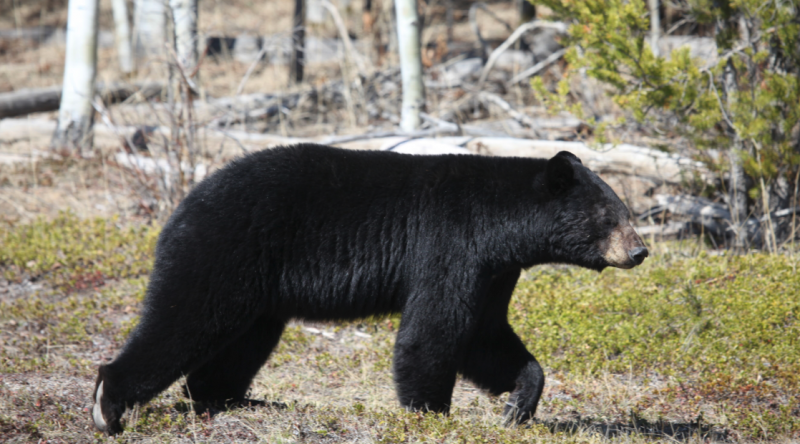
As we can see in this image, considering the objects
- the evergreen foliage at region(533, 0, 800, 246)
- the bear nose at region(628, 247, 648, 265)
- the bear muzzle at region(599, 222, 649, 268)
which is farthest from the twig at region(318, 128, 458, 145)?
the bear nose at region(628, 247, 648, 265)

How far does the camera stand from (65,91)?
29.5 ft

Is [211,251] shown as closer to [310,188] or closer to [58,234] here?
[310,188]

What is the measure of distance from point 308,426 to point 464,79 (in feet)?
31.2

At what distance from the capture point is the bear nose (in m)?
3.62

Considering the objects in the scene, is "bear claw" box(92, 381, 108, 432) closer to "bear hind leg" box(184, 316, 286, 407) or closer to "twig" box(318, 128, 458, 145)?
"bear hind leg" box(184, 316, 286, 407)

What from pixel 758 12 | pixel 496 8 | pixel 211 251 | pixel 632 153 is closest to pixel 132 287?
pixel 211 251

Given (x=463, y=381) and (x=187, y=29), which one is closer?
(x=463, y=381)

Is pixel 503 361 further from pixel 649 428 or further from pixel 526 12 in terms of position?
pixel 526 12

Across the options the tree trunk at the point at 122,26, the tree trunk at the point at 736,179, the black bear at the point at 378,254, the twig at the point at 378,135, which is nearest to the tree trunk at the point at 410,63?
the twig at the point at 378,135

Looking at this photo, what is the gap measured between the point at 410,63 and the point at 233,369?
5.26 meters

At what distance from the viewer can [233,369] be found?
4051 millimetres

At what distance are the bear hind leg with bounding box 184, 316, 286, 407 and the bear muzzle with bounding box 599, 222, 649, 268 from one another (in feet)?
6.20

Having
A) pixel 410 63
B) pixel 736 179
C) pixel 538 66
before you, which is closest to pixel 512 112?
pixel 410 63

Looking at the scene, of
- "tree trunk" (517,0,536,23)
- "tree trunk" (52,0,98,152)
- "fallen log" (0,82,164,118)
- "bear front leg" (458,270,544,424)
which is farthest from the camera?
"tree trunk" (517,0,536,23)
